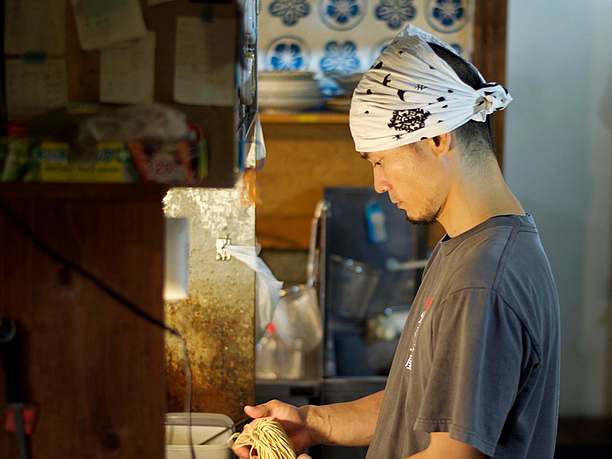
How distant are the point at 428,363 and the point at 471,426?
162 mm

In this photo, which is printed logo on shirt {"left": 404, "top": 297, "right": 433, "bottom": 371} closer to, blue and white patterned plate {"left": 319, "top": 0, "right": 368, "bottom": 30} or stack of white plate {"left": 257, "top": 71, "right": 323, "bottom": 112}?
stack of white plate {"left": 257, "top": 71, "right": 323, "bottom": 112}

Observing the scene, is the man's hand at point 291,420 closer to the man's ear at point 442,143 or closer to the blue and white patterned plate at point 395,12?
the man's ear at point 442,143

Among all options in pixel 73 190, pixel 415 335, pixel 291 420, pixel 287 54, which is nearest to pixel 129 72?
pixel 73 190

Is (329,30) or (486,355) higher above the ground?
(329,30)

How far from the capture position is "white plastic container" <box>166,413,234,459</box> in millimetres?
1774

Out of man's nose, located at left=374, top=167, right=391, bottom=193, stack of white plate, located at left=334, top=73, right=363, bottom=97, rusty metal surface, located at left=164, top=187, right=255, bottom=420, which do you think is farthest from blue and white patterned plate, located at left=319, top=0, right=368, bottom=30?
man's nose, located at left=374, top=167, right=391, bottom=193

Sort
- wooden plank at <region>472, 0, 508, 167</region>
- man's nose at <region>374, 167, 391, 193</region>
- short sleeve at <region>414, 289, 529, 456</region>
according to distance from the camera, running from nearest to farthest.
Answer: short sleeve at <region>414, 289, 529, 456</region>
man's nose at <region>374, 167, 391, 193</region>
wooden plank at <region>472, 0, 508, 167</region>

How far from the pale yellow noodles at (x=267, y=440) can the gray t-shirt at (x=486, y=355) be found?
0.19m

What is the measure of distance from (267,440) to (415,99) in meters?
0.72

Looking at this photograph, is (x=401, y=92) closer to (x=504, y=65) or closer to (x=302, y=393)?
(x=302, y=393)

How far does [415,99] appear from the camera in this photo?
1.64 meters

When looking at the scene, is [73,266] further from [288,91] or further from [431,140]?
[288,91]

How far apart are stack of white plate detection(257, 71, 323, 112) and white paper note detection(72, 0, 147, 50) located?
2790 mm

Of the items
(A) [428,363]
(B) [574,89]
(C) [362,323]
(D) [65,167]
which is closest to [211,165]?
(D) [65,167]
